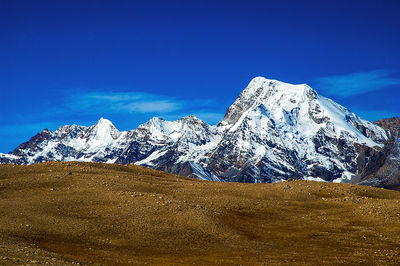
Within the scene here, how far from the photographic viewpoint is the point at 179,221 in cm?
4688

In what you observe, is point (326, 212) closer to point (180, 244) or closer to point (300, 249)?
point (300, 249)

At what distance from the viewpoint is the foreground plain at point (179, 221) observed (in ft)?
129

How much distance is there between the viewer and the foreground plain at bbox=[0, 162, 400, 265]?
3931 cm

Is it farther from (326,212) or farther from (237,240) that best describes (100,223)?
(326,212)

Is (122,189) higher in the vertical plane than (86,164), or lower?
lower

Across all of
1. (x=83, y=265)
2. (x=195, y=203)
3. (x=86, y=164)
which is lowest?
(x=83, y=265)

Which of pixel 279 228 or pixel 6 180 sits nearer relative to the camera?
pixel 279 228

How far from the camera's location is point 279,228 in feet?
163

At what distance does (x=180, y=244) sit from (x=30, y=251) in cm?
1288

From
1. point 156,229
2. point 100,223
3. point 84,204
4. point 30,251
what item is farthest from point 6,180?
point 30,251

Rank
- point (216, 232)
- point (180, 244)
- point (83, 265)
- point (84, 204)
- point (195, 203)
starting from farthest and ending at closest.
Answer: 1. point (195, 203)
2. point (84, 204)
3. point (216, 232)
4. point (180, 244)
5. point (83, 265)

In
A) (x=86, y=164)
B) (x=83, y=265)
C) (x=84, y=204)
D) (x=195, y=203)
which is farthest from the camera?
(x=86, y=164)

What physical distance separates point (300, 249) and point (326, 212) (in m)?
13.2

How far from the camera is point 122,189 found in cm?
5572
